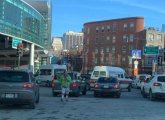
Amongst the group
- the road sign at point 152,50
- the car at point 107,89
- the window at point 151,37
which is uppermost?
the window at point 151,37

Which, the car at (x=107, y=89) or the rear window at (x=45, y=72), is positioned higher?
the rear window at (x=45, y=72)

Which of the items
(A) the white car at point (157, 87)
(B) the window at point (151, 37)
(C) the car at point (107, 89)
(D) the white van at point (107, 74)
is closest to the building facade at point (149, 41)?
(B) the window at point (151, 37)

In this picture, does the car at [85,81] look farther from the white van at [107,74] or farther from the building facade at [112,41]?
the building facade at [112,41]

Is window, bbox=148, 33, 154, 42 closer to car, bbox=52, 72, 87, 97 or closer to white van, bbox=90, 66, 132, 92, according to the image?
white van, bbox=90, 66, 132, 92

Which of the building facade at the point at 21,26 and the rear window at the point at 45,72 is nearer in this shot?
the rear window at the point at 45,72

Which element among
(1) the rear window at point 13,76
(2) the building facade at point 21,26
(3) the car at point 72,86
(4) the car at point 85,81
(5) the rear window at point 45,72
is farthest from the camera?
(2) the building facade at point 21,26

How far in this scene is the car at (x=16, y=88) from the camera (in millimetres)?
18062

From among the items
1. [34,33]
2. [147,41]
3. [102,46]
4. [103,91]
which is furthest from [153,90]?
[102,46]

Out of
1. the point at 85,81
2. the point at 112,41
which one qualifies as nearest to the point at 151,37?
the point at 112,41

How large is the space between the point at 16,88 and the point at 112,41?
101226 mm

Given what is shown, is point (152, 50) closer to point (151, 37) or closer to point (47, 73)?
point (47, 73)

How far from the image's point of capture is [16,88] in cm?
1808

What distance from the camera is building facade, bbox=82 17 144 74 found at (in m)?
113

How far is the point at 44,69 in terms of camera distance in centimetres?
4781
